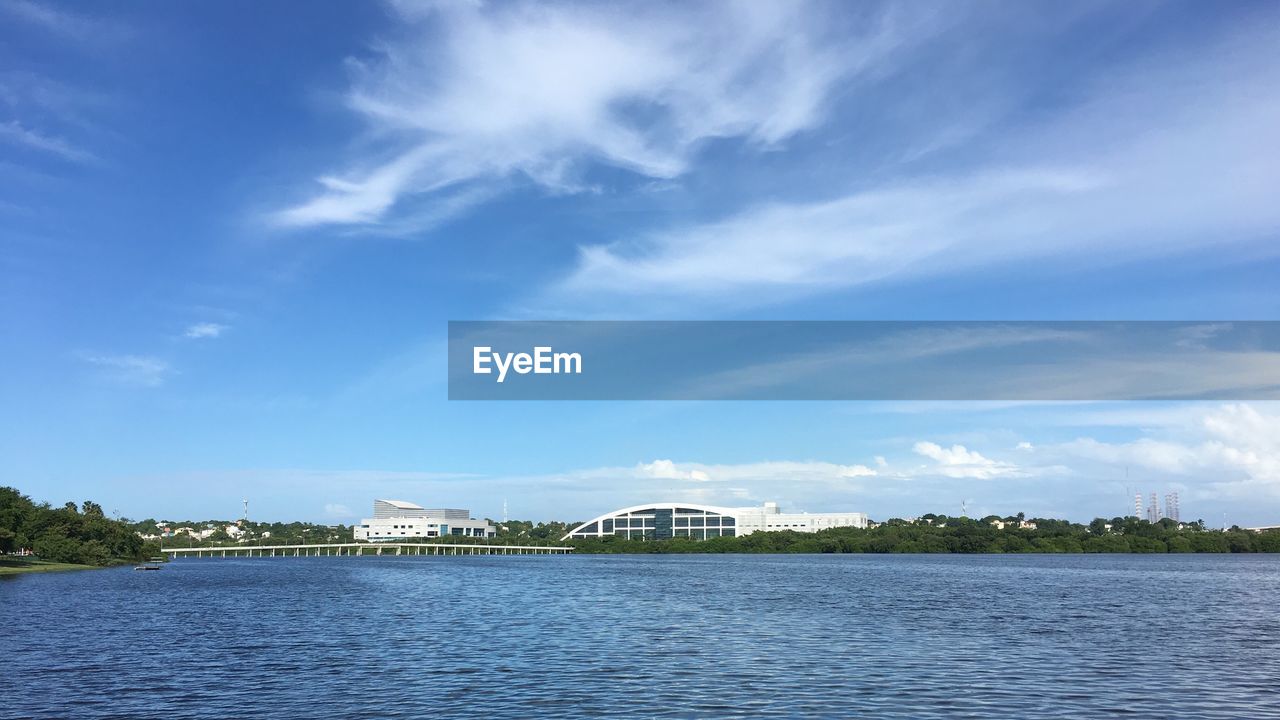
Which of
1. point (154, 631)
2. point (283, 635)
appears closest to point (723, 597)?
point (283, 635)

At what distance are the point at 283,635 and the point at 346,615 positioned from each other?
1546cm

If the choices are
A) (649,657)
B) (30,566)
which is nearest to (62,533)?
(30,566)

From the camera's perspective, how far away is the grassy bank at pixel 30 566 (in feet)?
454

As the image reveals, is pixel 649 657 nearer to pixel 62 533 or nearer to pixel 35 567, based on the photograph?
pixel 35 567

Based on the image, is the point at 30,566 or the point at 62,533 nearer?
the point at 30,566

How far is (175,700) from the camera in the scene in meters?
34.4

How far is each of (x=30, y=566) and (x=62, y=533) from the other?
49.7 feet

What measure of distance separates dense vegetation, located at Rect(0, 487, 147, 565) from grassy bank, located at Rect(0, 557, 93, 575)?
1216 millimetres

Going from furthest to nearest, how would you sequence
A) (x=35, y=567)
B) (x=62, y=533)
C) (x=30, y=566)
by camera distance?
(x=62, y=533) < (x=30, y=566) < (x=35, y=567)

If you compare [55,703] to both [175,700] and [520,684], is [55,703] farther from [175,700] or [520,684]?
[520,684]

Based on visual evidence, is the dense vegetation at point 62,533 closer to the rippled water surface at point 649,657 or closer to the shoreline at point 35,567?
the shoreline at point 35,567

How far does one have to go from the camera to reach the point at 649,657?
44.3 m

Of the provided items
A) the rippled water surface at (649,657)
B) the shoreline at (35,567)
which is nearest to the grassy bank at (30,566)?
the shoreline at (35,567)

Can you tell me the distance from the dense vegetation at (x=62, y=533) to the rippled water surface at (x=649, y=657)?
2657 inches
